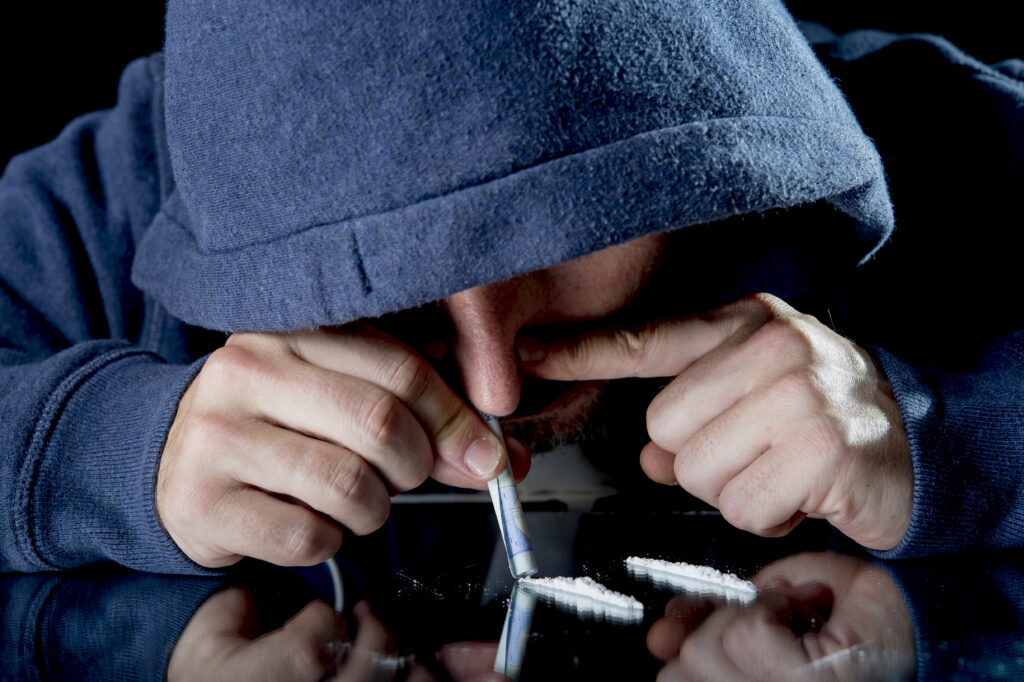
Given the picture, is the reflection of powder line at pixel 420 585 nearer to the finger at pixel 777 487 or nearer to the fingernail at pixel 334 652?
the fingernail at pixel 334 652

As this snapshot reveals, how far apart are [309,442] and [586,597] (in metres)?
0.25

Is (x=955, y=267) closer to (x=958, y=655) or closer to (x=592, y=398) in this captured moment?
(x=592, y=398)

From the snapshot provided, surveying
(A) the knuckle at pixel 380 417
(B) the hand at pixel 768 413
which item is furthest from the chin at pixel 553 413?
(A) the knuckle at pixel 380 417

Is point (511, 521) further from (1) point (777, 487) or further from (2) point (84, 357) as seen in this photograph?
(2) point (84, 357)

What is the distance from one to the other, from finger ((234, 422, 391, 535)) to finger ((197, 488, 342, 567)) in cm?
1

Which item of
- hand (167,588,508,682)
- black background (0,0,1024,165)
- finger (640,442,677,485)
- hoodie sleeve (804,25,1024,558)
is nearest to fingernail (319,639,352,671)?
hand (167,588,508,682)

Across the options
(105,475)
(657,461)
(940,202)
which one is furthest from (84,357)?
(940,202)

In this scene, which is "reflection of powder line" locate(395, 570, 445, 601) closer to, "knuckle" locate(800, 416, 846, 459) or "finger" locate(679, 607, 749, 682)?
"finger" locate(679, 607, 749, 682)

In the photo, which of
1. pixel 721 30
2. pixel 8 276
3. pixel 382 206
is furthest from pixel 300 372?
pixel 8 276

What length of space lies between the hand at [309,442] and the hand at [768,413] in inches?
4.7

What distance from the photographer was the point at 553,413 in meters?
0.94

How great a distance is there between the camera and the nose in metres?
0.64

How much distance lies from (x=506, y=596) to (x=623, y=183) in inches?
12.5

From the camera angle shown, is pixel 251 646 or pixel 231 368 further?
pixel 231 368
